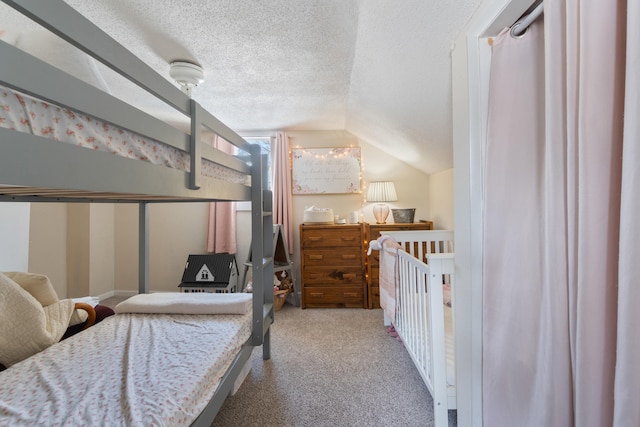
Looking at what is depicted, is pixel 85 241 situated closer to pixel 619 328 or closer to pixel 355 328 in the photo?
pixel 355 328

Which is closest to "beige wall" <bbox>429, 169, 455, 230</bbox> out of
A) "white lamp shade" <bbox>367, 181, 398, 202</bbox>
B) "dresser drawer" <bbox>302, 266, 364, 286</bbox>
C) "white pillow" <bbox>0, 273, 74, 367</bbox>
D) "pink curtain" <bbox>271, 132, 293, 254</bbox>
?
"white lamp shade" <bbox>367, 181, 398, 202</bbox>

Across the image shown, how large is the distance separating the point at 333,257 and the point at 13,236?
264cm

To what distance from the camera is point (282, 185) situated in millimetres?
3172

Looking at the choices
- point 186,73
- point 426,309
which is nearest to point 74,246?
point 186,73

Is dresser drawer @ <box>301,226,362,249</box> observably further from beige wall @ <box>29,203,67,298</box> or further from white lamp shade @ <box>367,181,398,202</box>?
beige wall @ <box>29,203,67,298</box>

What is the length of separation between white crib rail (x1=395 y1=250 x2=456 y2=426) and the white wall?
9.52ft

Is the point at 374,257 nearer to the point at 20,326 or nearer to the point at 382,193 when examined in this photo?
the point at 382,193

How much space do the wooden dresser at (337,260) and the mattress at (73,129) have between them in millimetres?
1972

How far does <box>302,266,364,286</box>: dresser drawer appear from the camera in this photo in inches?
110

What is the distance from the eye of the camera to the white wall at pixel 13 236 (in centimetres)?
200

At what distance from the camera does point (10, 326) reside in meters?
1.13

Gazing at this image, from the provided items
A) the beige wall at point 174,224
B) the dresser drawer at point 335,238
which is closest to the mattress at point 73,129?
the dresser drawer at point 335,238

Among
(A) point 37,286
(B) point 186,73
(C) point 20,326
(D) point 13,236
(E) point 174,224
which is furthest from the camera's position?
(E) point 174,224

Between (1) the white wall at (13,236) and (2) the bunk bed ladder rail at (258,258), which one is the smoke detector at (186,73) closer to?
(2) the bunk bed ladder rail at (258,258)
